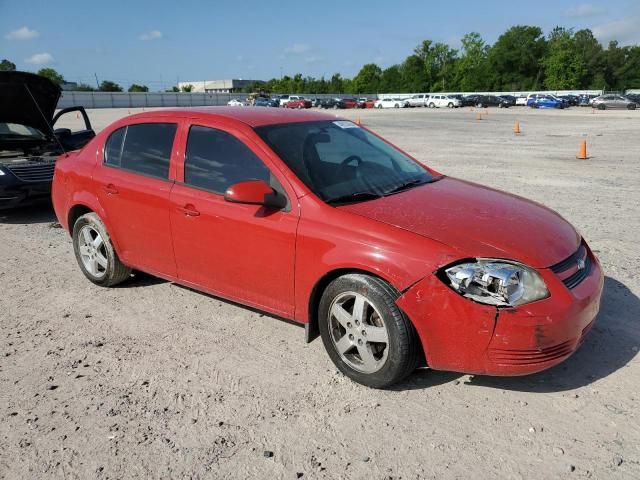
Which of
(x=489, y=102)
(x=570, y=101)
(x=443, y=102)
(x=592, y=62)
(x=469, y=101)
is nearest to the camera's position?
(x=570, y=101)

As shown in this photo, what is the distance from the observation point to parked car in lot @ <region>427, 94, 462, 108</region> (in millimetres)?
62847

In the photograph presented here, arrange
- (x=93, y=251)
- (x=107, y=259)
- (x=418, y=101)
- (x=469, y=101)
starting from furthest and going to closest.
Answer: (x=418, y=101) → (x=469, y=101) → (x=93, y=251) → (x=107, y=259)

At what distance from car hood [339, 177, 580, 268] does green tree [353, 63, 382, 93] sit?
117 m

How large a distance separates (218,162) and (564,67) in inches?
4156

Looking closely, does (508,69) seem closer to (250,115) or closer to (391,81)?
(391,81)

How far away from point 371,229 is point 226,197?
1.01 meters

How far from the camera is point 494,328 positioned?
2.80 m

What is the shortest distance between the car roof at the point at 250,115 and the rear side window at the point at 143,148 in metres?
0.14

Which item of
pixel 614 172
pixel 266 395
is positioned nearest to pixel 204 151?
pixel 266 395

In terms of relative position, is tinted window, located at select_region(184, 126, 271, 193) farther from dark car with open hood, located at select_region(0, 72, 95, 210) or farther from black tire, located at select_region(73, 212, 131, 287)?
dark car with open hood, located at select_region(0, 72, 95, 210)

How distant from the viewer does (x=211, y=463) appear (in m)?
2.63

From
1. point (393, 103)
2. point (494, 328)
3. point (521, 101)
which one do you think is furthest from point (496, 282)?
point (521, 101)

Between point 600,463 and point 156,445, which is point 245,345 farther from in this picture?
point 600,463

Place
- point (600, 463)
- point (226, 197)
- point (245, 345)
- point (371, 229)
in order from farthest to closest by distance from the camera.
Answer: point (245, 345) → point (226, 197) → point (371, 229) → point (600, 463)
